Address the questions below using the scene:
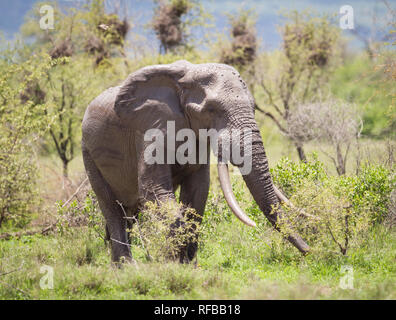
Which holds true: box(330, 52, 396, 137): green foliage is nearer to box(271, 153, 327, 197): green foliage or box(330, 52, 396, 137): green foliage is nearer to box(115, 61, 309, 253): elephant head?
box(271, 153, 327, 197): green foliage

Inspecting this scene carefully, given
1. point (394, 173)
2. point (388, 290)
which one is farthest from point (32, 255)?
point (394, 173)

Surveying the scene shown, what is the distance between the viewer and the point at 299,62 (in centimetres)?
1596

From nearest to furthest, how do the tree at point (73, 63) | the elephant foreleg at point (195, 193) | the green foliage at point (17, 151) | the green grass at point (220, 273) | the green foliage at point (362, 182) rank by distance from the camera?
the green grass at point (220, 273), the elephant foreleg at point (195, 193), the green foliage at point (362, 182), the green foliage at point (17, 151), the tree at point (73, 63)

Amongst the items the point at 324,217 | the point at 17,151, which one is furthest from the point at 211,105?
the point at 17,151

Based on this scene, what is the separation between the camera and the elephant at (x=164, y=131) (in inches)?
217

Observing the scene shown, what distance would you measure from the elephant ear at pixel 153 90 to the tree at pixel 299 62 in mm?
9279

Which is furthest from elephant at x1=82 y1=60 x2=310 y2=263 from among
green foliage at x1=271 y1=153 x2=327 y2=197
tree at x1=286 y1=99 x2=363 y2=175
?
tree at x1=286 y1=99 x2=363 y2=175

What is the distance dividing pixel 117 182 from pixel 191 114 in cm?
169

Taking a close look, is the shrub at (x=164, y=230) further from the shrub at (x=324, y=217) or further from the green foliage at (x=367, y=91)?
the green foliage at (x=367, y=91)

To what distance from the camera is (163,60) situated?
48.6ft

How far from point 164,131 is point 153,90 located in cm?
63

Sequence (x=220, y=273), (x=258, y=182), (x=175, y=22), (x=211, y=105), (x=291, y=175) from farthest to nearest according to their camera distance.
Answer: (x=175, y=22)
(x=291, y=175)
(x=220, y=273)
(x=211, y=105)
(x=258, y=182)

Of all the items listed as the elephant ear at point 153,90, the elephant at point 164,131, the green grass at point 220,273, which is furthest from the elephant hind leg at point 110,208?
the elephant ear at point 153,90

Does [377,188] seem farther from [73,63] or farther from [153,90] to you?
[73,63]
